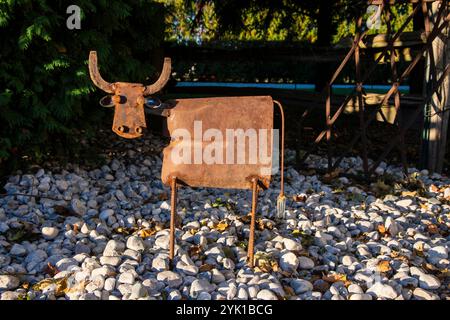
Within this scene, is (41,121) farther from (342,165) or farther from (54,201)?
(342,165)

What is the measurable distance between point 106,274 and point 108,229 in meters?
0.84

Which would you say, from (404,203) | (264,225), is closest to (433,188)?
(404,203)

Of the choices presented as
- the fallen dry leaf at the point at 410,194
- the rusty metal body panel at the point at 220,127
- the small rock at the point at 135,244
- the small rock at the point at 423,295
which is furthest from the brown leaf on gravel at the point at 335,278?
the fallen dry leaf at the point at 410,194

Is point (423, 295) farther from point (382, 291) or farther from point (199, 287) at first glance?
point (199, 287)

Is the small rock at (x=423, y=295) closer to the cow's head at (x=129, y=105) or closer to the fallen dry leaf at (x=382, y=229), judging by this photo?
the fallen dry leaf at (x=382, y=229)

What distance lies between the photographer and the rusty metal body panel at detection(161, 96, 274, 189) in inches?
106

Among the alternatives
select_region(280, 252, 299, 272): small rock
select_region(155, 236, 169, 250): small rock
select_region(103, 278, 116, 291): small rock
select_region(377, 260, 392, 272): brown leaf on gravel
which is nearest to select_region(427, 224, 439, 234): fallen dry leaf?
select_region(377, 260, 392, 272): brown leaf on gravel

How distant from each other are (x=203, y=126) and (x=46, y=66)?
2000 millimetres

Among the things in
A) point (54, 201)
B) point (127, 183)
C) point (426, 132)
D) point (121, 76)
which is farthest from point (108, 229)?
point (426, 132)

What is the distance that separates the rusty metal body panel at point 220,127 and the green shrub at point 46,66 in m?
1.71

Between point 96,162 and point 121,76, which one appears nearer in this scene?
point 121,76

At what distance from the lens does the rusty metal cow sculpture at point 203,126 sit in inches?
104

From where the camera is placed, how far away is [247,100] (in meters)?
2.71

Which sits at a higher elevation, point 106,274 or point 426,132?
point 426,132
